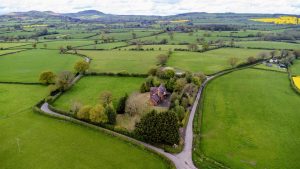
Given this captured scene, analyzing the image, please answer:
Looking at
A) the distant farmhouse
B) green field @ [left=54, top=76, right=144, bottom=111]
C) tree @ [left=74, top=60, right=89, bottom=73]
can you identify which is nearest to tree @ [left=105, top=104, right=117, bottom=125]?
the distant farmhouse

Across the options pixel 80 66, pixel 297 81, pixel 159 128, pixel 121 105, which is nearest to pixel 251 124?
pixel 159 128

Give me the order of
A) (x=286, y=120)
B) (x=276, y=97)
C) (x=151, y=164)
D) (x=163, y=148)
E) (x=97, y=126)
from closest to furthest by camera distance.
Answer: (x=151, y=164)
(x=163, y=148)
(x=97, y=126)
(x=286, y=120)
(x=276, y=97)

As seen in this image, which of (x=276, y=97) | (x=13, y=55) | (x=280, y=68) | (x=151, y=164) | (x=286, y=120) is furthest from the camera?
(x=13, y=55)

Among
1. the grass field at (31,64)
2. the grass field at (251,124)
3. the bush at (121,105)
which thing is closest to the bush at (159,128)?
the grass field at (251,124)

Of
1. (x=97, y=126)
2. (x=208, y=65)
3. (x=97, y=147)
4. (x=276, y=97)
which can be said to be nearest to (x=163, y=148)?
(x=97, y=147)

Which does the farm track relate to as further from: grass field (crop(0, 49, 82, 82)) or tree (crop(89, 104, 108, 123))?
grass field (crop(0, 49, 82, 82))

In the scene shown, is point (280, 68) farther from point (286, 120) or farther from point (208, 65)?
point (286, 120)

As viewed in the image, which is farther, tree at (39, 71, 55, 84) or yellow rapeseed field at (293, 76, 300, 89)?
yellow rapeseed field at (293, 76, 300, 89)
